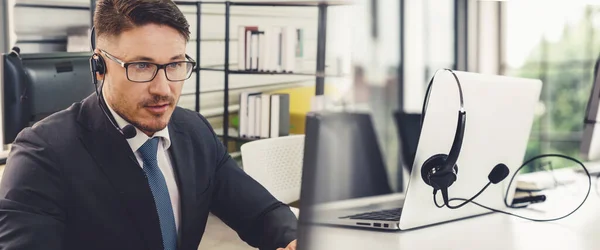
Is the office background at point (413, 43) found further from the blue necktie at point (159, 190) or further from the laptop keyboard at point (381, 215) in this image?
the blue necktie at point (159, 190)

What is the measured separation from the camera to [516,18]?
203 inches

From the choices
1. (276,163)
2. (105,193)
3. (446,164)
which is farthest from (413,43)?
(105,193)

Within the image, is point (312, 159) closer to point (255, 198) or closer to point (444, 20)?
point (255, 198)

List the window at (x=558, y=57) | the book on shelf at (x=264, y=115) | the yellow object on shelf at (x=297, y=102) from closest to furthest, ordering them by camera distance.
→ the book on shelf at (x=264, y=115) → the yellow object on shelf at (x=297, y=102) → the window at (x=558, y=57)

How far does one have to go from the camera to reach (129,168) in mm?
1350

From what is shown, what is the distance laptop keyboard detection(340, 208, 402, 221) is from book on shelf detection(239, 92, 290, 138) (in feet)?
8.17

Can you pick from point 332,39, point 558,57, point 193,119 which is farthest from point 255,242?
point 558,57

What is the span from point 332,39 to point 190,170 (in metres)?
2.37

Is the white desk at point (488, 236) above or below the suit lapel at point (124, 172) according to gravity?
below

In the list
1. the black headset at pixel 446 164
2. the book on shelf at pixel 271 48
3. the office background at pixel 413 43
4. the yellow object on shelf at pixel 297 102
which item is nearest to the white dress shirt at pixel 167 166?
the black headset at pixel 446 164

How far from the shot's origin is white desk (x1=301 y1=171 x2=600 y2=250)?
1256mm

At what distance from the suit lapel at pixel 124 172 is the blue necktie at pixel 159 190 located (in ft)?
0.10

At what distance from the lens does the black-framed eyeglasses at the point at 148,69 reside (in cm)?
139

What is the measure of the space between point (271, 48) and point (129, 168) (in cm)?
256
